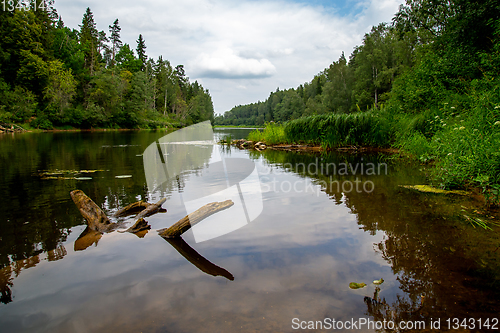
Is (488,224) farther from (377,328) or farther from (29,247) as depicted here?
(29,247)

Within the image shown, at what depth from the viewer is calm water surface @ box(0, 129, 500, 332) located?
8.52 ft

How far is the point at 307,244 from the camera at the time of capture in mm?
4156

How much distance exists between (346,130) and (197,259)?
1592 centimetres

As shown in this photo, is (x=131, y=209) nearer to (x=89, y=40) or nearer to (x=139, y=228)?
(x=139, y=228)

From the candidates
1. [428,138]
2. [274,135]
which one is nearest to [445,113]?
[428,138]

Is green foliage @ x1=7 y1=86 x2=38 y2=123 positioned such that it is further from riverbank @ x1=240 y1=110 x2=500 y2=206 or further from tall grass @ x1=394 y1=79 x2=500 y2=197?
tall grass @ x1=394 y1=79 x2=500 y2=197

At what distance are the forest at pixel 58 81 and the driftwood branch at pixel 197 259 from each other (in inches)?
1775

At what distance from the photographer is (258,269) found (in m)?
3.44

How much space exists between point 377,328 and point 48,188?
26.9ft

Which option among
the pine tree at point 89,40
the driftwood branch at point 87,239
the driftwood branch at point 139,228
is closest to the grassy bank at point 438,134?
the driftwood branch at point 139,228

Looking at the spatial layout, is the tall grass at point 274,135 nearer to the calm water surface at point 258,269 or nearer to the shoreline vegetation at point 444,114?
the shoreline vegetation at point 444,114

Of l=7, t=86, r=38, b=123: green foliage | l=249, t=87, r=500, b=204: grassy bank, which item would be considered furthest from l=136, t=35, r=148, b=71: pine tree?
l=249, t=87, r=500, b=204: grassy bank

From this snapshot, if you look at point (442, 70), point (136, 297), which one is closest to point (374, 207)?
point (136, 297)

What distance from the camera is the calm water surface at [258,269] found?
2596 mm
